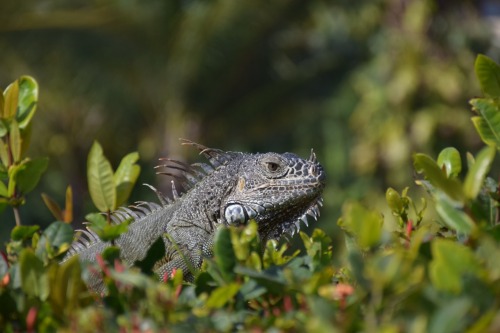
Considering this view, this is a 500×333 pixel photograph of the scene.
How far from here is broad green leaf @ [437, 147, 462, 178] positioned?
2.84 m

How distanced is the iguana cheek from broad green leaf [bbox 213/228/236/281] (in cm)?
232

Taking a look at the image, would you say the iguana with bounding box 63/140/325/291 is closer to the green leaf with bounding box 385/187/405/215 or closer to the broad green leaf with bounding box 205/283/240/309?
the green leaf with bounding box 385/187/405/215

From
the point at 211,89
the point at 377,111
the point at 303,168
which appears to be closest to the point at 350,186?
the point at 377,111

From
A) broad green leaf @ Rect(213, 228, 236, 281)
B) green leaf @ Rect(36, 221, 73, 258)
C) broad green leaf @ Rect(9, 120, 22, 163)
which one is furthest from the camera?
broad green leaf @ Rect(9, 120, 22, 163)

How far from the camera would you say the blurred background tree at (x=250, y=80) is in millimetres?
20234

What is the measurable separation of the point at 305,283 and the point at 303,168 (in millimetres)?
2575

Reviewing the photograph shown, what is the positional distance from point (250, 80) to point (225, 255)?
21.5m

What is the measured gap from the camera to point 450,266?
190cm

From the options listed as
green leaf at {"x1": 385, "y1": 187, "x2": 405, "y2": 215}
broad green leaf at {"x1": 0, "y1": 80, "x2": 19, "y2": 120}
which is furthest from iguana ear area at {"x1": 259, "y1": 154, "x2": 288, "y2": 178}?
broad green leaf at {"x1": 0, "y1": 80, "x2": 19, "y2": 120}

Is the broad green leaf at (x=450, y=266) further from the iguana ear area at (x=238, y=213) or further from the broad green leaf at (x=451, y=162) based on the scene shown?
the iguana ear area at (x=238, y=213)

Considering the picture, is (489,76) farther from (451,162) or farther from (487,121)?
(451,162)

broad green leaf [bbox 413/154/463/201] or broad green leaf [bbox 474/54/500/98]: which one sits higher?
broad green leaf [bbox 474/54/500/98]

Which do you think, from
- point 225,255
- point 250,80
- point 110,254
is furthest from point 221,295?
point 250,80

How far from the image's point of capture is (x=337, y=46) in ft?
80.1
